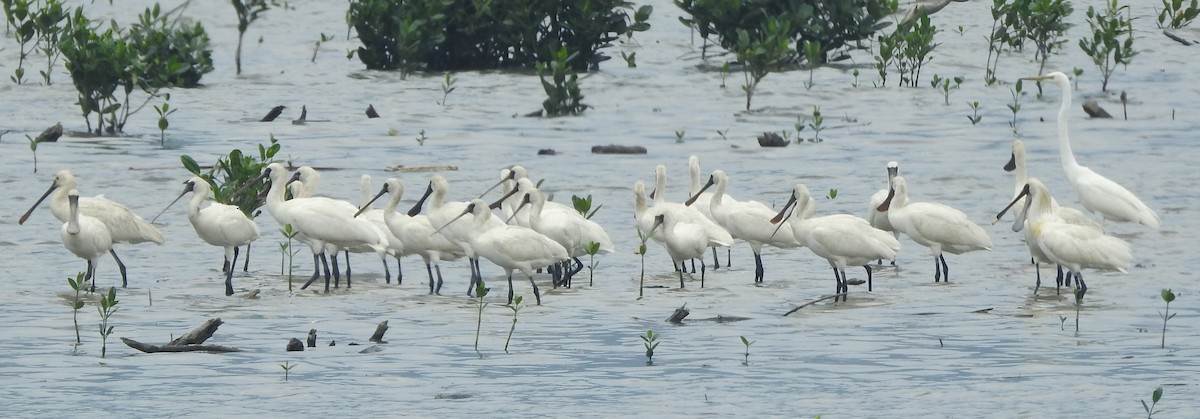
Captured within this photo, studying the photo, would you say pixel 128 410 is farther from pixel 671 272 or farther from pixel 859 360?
pixel 671 272

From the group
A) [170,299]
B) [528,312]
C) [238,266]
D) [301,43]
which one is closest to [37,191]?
[238,266]

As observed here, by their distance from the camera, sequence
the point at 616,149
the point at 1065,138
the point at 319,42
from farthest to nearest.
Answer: the point at 319,42, the point at 616,149, the point at 1065,138

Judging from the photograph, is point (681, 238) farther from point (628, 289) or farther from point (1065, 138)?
point (1065, 138)

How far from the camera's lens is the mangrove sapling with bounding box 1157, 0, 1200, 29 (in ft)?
102

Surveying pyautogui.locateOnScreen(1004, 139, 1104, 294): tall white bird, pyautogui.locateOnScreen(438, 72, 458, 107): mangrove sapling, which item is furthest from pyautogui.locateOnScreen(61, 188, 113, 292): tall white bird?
pyautogui.locateOnScreen(438, 72, 458, 107): mangrove sapling

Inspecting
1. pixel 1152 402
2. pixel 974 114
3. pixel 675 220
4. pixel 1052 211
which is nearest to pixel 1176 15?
pixel 974 114

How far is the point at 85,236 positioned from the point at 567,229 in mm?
3283

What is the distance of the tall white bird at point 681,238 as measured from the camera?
45.4ft

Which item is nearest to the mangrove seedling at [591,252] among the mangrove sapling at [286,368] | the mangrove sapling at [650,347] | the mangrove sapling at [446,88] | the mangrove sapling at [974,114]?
the mangrove sapling at [650,347]

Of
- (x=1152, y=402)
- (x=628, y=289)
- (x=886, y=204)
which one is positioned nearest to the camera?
(x=1152, y=402)

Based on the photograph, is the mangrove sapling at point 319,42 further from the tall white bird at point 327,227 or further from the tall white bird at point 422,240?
the tall white bird at point 422,240

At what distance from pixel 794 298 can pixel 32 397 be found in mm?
5408

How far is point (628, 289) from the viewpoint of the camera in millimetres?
13750

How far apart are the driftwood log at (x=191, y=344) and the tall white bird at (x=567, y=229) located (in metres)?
3.79
